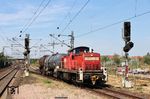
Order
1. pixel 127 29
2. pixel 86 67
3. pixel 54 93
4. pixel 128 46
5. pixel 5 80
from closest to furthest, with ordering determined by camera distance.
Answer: pixel 54 93, pixel 127 29, pixel 128 46, pixel 86 67, pixel 5 80

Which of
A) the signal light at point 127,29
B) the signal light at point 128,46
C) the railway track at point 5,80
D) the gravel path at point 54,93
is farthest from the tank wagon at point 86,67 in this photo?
the railway track at point 5,80

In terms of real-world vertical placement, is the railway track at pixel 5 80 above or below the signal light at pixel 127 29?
below

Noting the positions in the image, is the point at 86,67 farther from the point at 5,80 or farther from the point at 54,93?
the point at 5,80

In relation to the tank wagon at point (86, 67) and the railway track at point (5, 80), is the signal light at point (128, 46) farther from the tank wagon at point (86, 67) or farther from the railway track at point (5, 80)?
the railway track at point (5, 80)

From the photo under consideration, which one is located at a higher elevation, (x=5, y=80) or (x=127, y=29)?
(x=127, y=29)

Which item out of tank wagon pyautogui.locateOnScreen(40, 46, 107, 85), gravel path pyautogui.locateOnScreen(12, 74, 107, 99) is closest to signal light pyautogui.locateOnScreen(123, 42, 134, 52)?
tank wagon pyautogui.locateOnScreen(40, 46, 107, 85)

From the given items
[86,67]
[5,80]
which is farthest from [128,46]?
[5,80]

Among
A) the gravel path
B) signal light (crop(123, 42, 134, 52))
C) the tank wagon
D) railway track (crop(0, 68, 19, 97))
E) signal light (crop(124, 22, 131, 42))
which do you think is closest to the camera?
the gravel path

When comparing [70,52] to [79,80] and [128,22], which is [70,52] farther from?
[128,22]

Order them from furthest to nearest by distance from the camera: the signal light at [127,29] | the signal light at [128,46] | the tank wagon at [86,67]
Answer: the tank wagon at [86,67] < the signal light at [128,46] < the signal light at [127,29]

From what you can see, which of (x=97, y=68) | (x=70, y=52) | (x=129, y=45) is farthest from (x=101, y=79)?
(x=70, y=52)

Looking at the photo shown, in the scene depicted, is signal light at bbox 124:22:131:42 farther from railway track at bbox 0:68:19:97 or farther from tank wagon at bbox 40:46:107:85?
railway track at bbox 0:68:19:97

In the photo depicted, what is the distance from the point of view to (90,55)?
3384cm

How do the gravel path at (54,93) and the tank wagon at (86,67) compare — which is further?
the tank wagon at (86,67)
